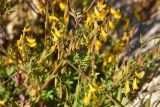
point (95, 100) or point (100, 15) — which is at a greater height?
point (100, 15)

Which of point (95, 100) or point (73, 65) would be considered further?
point (95, 100)

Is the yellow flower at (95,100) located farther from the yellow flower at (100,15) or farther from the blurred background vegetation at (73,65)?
the yellow flower at (100,15)

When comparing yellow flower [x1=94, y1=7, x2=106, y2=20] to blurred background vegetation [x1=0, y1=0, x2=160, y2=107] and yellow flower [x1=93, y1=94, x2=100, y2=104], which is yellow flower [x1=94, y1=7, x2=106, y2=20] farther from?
yellow flower [x1=93, y1=94, x2=100, y2=104]

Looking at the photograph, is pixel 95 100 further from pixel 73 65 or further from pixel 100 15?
pixel 100 15

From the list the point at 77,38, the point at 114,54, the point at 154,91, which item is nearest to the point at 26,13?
the point at 114,54

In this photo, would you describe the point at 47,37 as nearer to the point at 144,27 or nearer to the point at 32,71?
the point at 32,71

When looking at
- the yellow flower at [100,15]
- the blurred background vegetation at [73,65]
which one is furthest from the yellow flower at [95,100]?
the yellow flower at [100,15]

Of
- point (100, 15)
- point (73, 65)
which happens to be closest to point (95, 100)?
point (73, 65)

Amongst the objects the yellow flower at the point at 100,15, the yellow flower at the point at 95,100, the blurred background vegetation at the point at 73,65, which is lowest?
the yellow flower at the point at 95,100

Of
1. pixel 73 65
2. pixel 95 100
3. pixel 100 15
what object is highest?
pixel 100 15

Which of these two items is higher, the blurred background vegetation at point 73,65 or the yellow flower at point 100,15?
the yellow flower at point 100,15

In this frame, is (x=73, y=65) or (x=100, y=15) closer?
(x=73, y=65)
